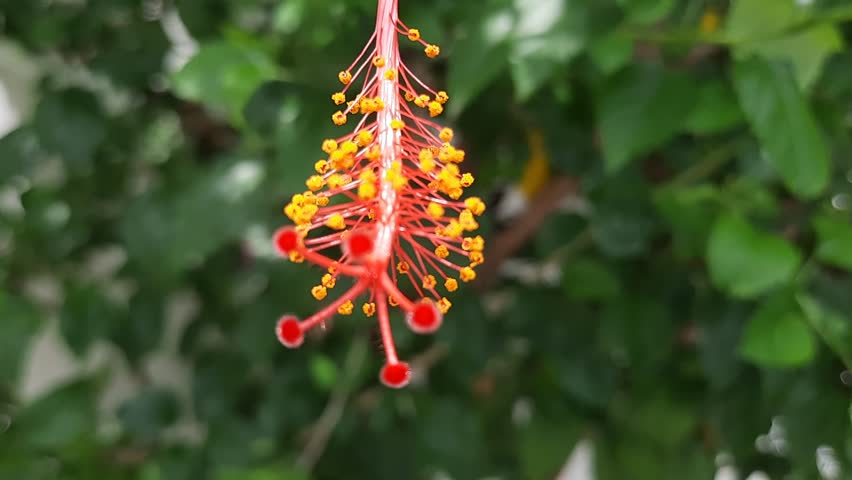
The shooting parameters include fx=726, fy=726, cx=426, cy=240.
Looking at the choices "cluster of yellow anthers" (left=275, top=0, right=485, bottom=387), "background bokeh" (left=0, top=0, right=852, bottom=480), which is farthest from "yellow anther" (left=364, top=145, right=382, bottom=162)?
"background bokeh" (left=0, top=0, right=852, bottom=480)

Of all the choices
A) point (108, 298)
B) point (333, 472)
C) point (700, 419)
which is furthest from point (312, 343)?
point (700, 419)

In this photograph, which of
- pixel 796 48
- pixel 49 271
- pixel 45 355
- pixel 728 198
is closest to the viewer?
pixel 796 48

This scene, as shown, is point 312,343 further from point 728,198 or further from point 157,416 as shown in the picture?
point 728,198

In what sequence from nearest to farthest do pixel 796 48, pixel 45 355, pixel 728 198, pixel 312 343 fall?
pixel 796 48 < pixel 728 198 < pixel 312 343 < pixel 45 355

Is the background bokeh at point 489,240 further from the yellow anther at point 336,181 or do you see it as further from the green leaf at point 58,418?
the yellow anther at point 336,181

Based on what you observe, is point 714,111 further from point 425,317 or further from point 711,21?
point 425,317
